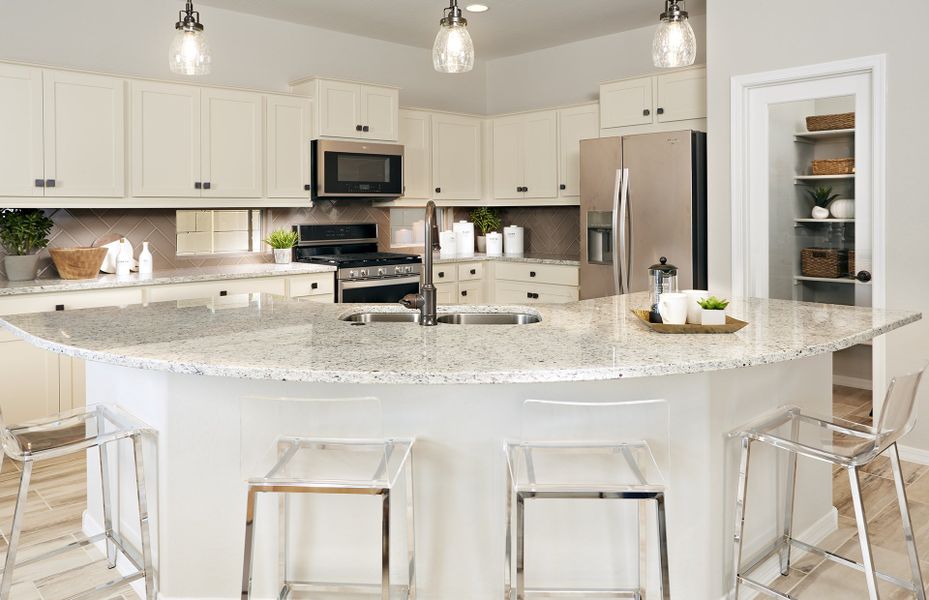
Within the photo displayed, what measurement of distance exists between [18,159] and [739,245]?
416 cm

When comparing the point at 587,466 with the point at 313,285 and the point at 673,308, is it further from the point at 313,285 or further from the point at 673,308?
the point at 313,285

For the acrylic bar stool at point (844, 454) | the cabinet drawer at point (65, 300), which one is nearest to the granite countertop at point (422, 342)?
the acrylic bar stool at point (844, 454)

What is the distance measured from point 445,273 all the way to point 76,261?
2.64 m

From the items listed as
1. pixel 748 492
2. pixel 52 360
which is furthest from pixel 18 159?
pixel 748 492

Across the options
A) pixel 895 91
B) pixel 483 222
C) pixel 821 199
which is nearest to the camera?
pixel 895 91

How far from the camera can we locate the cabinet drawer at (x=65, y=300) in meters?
3.89

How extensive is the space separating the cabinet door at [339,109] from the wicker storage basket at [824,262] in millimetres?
3150

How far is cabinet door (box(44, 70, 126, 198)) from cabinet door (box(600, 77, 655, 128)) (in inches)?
129

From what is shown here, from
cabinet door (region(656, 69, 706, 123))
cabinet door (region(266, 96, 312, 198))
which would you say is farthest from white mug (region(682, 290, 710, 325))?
cabinet door (region(266, 96, 312, 198))

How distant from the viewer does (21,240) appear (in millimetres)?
4230

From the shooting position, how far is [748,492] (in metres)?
2.48

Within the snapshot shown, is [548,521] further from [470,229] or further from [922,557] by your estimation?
[470,229]

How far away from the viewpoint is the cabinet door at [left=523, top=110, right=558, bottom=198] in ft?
19.6

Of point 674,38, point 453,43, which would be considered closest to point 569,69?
point 674,38
